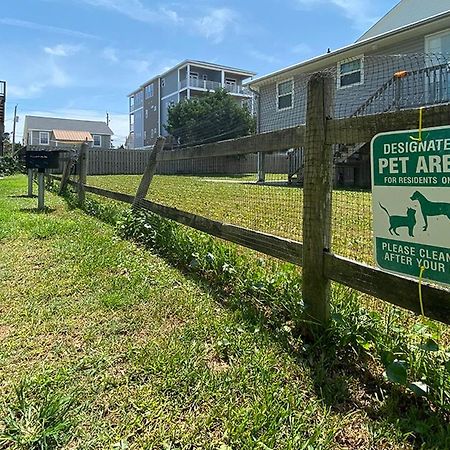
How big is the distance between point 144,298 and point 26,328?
32.3 inches

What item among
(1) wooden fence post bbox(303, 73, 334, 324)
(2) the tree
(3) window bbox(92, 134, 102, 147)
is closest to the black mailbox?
(1) wooden fence post bbox(303, 73, 334, 324)

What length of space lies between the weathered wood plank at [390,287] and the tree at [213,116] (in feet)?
82.2

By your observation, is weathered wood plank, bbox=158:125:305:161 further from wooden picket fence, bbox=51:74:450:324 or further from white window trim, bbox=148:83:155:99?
white window trim, bbox=148:83:155:99

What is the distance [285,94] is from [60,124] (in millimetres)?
46447

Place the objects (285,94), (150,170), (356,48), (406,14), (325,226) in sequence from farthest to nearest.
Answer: (406,14) < (285,94) < (356,48) < (150,170) < (325,226)

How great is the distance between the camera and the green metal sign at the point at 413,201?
167cm

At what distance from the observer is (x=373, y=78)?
1242 centimetres

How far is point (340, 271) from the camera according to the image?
7.28ft

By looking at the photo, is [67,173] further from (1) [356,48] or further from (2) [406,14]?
(2) [406,14]

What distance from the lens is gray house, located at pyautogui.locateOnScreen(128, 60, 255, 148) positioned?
40906 millimetres

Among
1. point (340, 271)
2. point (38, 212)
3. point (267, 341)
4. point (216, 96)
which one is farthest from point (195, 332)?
point (216, 96)

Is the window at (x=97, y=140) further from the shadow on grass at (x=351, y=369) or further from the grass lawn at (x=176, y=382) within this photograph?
the shadow on grass at (x=351, y=369)

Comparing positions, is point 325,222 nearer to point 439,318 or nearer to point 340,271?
point 340,271

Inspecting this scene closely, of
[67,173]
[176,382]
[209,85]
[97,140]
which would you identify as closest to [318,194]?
[176,382]
